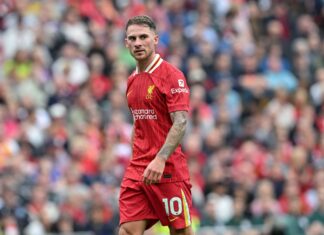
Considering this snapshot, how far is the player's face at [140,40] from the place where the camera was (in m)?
11.4

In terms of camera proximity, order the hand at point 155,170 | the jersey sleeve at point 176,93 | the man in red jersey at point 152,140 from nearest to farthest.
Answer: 1. the hand at point 155,170
2. the jersey sleeve at point 176,93
3. the man in red jersey at point 152,140

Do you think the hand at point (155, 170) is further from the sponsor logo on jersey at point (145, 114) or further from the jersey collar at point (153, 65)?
the jersey collar at point (153, 65)

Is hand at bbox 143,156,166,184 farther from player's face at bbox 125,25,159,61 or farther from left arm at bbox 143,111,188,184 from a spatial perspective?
player's face at bbox 125,25,159,61

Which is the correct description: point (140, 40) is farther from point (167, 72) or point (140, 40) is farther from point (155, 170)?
point (155, 170)

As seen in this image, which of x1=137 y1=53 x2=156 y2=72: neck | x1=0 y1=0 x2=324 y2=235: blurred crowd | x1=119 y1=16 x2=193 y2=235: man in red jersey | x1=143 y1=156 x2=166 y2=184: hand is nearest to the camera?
x1=143 y1=156 x2=166 y2=184: hand

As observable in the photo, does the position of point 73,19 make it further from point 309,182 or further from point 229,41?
point 309,182

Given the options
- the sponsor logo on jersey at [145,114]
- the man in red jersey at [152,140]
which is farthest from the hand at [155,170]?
the sponsor logo on jersey at [145,114]

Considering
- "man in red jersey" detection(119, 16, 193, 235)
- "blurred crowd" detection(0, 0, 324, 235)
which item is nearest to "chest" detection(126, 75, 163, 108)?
"man in red jersey" detection(119, 16, 193, 235)

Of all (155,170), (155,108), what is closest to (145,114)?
(155,108)

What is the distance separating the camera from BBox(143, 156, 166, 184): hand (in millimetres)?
11125

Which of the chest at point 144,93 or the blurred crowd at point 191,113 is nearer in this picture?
the chest at point 144,93

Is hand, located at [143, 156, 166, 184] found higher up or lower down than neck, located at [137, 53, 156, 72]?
lower down

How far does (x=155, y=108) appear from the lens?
449 inches

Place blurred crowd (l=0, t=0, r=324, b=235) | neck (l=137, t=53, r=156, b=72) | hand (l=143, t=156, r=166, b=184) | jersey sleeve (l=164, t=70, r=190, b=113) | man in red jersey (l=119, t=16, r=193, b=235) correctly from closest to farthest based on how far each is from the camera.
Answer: hand (l=143, t=156, r=166, b=184)
jersey sleeve (l=164, t=70, r=190, b=113)
man in red jersey (l=119, t=16, r=193, b=235)
neck (l=137, t=53, r=156, b=72)
blurred crowd (l=0, t=0, r=324, b=235)
